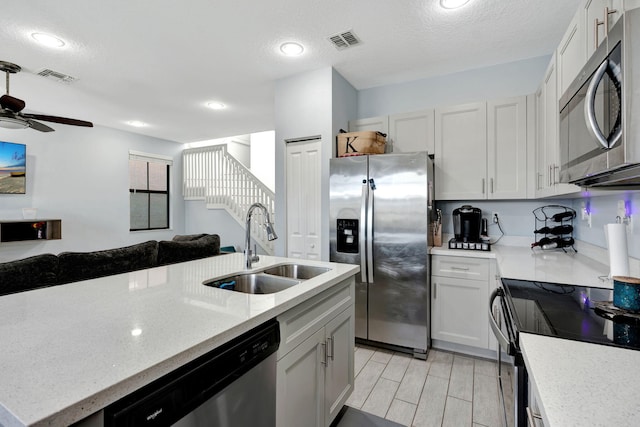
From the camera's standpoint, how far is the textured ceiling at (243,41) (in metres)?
2.15

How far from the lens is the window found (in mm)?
5887

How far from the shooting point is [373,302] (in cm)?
272

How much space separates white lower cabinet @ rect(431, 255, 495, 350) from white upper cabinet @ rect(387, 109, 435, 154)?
1.14m

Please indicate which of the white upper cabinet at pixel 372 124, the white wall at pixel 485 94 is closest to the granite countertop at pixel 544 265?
the white wall at pixel 485 94

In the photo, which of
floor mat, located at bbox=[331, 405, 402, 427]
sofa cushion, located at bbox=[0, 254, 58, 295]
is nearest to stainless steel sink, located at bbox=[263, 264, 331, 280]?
floor mat, located at bbox=[331, 405, 402, 427]

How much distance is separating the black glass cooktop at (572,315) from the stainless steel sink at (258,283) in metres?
1.03

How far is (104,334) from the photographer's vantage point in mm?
859

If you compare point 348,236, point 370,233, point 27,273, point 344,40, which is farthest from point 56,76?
point 370,233

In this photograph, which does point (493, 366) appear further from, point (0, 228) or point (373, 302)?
point (0, 228)

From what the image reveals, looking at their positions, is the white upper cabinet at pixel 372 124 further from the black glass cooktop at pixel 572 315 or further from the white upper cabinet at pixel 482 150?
the black glass cooktop at pixel 572 315

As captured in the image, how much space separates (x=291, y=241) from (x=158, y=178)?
15.0ft

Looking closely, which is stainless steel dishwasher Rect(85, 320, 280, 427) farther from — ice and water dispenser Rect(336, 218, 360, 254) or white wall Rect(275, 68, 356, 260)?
white wall Rect(275, 68, 356, 260)

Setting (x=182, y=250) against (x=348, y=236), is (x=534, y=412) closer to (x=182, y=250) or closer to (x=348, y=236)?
(x=348, y=236)

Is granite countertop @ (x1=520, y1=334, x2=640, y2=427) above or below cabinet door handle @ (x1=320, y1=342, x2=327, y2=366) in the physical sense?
above
